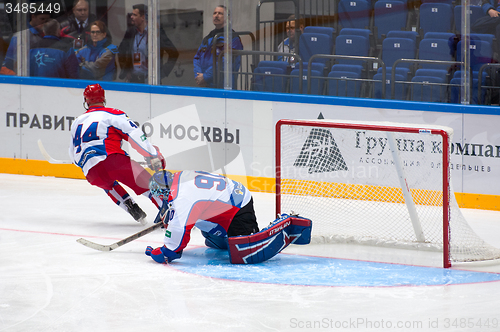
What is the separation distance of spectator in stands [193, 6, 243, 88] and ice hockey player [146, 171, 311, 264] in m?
2.90

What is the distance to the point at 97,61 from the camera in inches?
328

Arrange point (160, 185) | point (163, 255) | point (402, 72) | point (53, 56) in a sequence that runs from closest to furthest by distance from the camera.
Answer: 1. point (160, 185)
2. point (163, 255)
3. point (402, 72)
4. point (53, 56)

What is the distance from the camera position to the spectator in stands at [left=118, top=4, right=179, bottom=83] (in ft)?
26.2

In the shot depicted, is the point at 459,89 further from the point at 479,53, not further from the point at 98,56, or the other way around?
the point at 98,56

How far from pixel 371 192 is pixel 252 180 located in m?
1.88

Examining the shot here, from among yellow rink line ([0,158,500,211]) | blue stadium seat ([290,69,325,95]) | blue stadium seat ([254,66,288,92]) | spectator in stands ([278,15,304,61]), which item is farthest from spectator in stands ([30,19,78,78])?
blue stadium seat ([290,69,325,95])

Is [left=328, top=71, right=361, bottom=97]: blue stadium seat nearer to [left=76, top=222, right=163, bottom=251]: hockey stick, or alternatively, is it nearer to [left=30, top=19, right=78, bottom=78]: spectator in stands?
[left=76, top=222, right=163, bottom=251]: hockey stick

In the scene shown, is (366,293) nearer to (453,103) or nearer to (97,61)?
(453,103)

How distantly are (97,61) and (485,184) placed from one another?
166 inches

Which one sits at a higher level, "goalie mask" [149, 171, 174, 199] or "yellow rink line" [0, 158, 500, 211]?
"goalie mask" [149, 171, 174, 199]

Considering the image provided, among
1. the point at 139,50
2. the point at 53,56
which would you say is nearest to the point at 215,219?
the point at 139,50

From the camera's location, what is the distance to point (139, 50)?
8070 millimetres

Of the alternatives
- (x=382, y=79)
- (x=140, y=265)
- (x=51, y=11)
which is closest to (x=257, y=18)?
(x=382, y=79)

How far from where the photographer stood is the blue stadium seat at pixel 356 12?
7.33 meters
